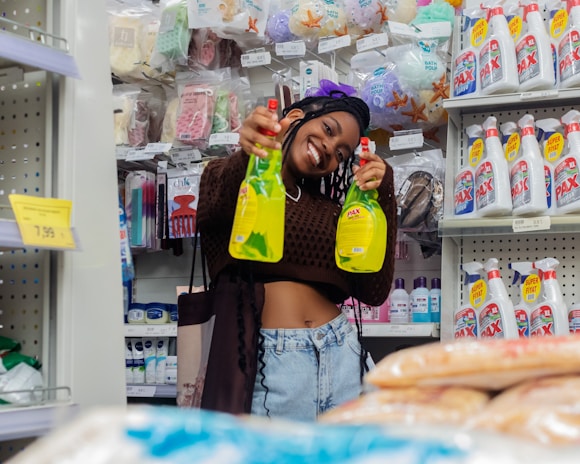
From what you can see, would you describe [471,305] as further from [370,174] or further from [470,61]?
[370,174]

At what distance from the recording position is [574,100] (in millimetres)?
3125

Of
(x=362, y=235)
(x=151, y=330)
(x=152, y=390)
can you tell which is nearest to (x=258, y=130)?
(x=362, y=235)

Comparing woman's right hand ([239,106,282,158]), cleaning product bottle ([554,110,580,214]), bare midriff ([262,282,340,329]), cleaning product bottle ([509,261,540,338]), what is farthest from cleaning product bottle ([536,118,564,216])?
woman's right hand ([239,106,282,158])

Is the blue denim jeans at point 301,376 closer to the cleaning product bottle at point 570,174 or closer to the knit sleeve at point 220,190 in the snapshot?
the knit sleeve at point 220,190

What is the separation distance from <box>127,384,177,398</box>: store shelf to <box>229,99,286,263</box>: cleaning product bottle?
2.22 m

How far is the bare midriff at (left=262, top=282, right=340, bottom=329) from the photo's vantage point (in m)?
2.08

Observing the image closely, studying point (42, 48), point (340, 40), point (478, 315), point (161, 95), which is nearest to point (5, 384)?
point (42, 48)

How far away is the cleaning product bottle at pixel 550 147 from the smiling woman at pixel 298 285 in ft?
2.98

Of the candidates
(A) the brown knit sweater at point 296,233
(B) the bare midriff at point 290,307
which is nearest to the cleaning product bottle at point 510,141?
(A) the brown knit sweater at point 296,233

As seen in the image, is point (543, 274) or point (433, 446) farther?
point (543, 274)

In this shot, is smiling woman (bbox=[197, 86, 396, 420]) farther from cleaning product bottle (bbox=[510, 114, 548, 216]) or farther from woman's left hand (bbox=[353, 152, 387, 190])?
cleaning product bottle (bbox=[510, 114, 548, 216])

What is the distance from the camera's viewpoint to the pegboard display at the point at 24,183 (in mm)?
1825

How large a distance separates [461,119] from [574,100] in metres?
0.45

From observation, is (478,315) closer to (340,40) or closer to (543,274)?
(543,274)
